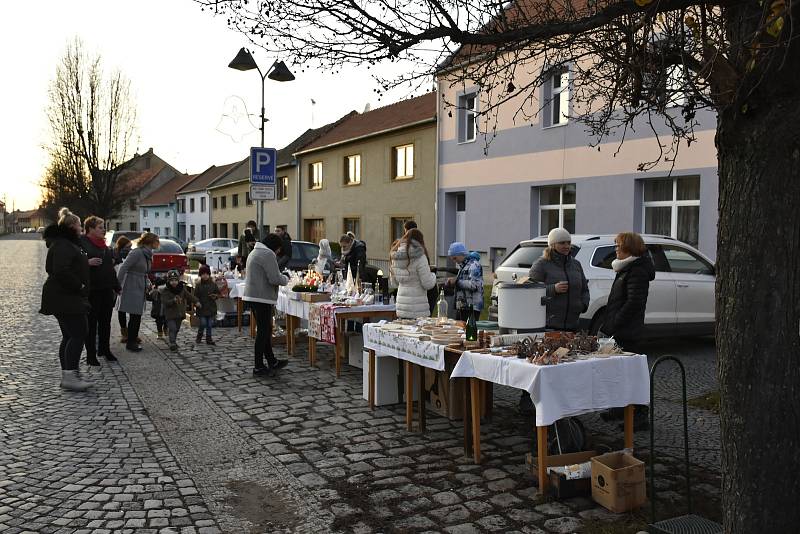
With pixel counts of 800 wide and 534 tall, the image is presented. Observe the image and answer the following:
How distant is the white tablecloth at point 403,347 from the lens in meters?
5.80

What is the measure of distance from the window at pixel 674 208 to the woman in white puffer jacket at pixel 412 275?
9.54 m

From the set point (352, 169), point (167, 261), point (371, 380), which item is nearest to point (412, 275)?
point (371, 380)

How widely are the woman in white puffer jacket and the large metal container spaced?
2086 mm

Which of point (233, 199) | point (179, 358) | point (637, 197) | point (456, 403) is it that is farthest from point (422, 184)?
point (233, 199)

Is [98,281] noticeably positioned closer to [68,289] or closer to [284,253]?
[68,289]

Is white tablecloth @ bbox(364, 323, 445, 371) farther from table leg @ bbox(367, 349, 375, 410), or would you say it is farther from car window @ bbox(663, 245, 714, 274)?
car window @ bbox(663, 245, 714, 274)

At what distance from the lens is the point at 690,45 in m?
4.03

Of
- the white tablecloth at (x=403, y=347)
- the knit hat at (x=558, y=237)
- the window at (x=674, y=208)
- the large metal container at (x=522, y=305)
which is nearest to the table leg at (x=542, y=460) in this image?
the large metal container at (x=522, y=305)

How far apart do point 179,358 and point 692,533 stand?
7659mm

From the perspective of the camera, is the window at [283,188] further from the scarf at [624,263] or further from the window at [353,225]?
the scarf at [624,263]

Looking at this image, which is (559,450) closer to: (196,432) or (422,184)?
(196,432)

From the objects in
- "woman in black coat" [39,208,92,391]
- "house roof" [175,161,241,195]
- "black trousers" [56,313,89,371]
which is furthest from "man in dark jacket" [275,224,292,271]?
"house roof" [175,161,241,195]

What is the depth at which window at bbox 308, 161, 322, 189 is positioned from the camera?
1325 inches

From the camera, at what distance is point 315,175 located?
34188mm
